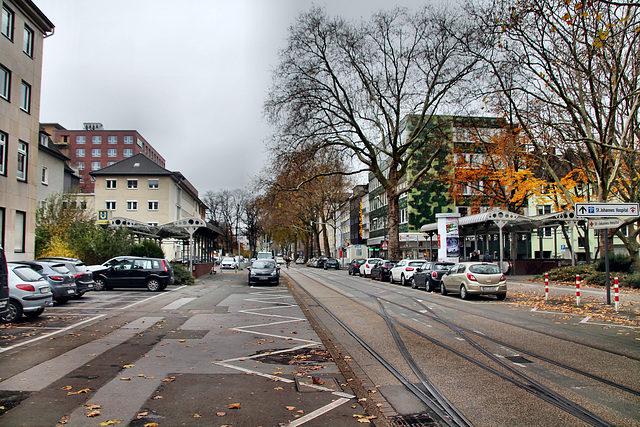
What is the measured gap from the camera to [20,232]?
82.7ft

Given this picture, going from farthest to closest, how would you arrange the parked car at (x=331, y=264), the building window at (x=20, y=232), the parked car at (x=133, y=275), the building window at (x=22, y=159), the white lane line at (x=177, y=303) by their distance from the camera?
the parked car at (x=331, y=264) < the building window at (x=22, y=159) < the building window at (x=20, y=232) < the parked car at (x=133, y=275) < the white lane line at (x=177, y=303)

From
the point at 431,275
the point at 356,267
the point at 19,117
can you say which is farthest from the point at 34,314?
the point at 356,267

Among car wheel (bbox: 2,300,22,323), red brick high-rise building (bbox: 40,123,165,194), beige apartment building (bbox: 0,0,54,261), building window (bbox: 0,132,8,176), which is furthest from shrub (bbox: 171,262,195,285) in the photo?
red brick high-rise building (bbox: 40,123,165,194)

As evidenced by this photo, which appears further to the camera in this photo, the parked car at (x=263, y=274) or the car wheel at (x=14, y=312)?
the parked car at (x=263, y=274)

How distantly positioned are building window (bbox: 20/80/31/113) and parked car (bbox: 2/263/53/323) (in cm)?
1425

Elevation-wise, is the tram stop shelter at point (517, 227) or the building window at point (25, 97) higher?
the building window at point (25, 97)

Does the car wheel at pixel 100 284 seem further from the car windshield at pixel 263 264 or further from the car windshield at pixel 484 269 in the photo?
the car windshield at pixel 484 269

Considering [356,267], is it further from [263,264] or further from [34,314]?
[34,314]

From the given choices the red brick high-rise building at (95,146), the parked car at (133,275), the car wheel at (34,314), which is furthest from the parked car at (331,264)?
the car wheel at (34,314)

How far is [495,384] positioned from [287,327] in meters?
6.72

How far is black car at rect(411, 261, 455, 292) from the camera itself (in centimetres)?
2552

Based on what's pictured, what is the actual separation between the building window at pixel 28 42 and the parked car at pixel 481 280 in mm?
22305

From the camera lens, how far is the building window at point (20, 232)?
81.9 ft

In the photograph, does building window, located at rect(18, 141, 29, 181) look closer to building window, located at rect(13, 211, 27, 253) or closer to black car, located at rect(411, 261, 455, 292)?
building window, located at rect(13, 211, 27, 253)
